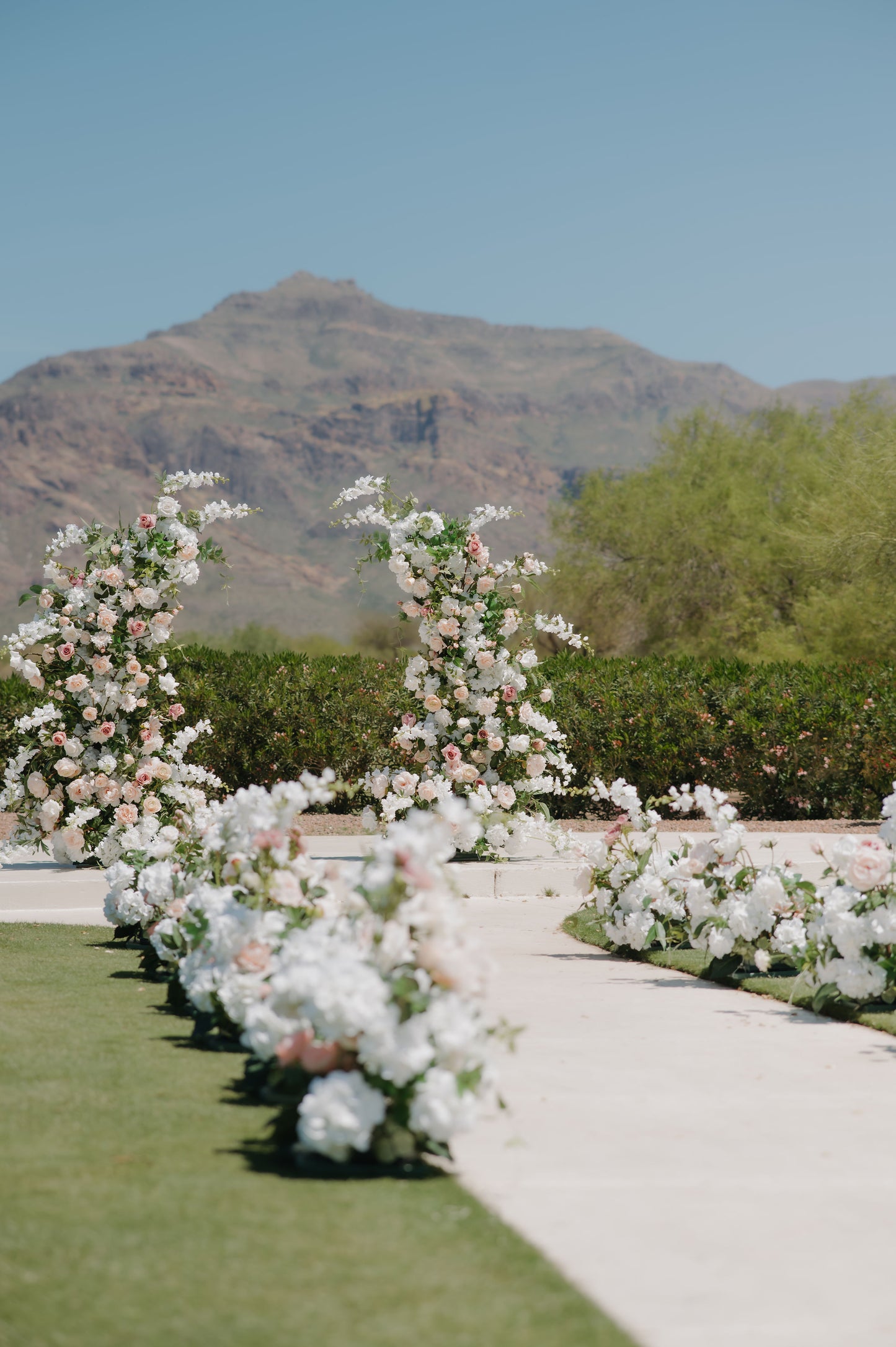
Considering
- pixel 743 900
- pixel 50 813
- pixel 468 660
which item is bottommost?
pixel 743 900

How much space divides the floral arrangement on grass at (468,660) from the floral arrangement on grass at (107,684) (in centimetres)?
135

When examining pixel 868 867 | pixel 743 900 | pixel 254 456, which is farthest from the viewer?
pixel 254 456

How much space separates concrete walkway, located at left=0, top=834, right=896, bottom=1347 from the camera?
2.73 metres

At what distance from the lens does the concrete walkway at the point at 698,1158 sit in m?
2.73

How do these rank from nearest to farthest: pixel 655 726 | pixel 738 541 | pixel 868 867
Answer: pixel 868 867 → pixel 655 726 → pixel 738 541

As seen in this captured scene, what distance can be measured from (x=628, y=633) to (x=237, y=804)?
90.7ft

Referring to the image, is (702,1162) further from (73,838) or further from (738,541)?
(738,541)

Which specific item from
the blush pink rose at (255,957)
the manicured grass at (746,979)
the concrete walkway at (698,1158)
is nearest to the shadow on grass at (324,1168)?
the concrete walkway at (698,1158)

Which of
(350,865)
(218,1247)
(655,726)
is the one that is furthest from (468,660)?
(218,1247)

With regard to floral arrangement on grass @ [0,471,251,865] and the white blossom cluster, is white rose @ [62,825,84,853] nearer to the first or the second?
floral arrangement on grass @ [0,471,251,865]

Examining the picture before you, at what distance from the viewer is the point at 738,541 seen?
29.7m

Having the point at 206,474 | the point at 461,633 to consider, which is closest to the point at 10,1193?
the point at 206,474

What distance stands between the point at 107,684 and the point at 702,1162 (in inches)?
241

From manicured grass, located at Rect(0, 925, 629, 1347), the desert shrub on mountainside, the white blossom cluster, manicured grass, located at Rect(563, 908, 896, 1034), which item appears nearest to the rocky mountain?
the desert shrub on mountainside
